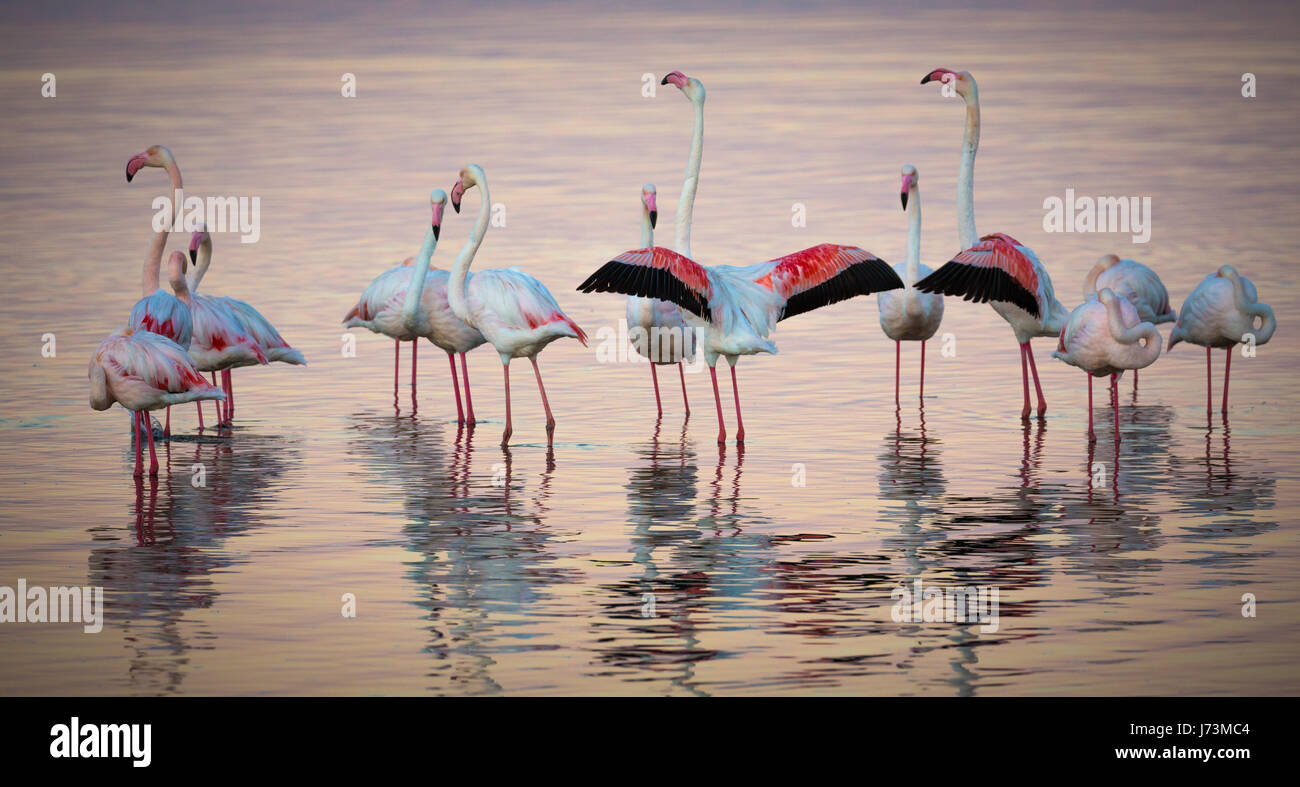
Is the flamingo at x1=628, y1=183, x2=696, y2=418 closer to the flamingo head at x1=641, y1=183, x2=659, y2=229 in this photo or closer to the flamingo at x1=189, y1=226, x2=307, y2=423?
the flamingo head at x1=641, y1=183, x2=659, y2=229

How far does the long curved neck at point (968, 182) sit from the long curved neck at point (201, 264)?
564 centimetres

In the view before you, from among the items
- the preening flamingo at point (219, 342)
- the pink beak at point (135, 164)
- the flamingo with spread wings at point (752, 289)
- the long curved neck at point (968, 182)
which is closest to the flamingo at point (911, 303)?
the long curved neck at point (968, 182)

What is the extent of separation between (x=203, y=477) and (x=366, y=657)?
4033mm

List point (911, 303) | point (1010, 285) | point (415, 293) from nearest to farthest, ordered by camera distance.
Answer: point (1010, 285) < point (415, 293) < point (911, 303)

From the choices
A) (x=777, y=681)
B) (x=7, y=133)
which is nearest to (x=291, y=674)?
(x=777, y=681)

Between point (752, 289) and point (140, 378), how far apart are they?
4.06 metres

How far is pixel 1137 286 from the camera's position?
14359 millimetres

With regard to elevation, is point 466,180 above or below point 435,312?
above

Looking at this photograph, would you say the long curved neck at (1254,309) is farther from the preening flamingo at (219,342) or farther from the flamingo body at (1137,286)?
the preening flamingo at (219,342)

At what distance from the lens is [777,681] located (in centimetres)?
761

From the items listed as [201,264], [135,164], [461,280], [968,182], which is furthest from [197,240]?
[968,182]

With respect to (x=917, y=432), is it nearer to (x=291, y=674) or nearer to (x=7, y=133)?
(x=291, y=674)

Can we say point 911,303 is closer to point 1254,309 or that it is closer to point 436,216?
point 1254,309

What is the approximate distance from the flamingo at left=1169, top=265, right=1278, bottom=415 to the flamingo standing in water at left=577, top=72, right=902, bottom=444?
2259mm
